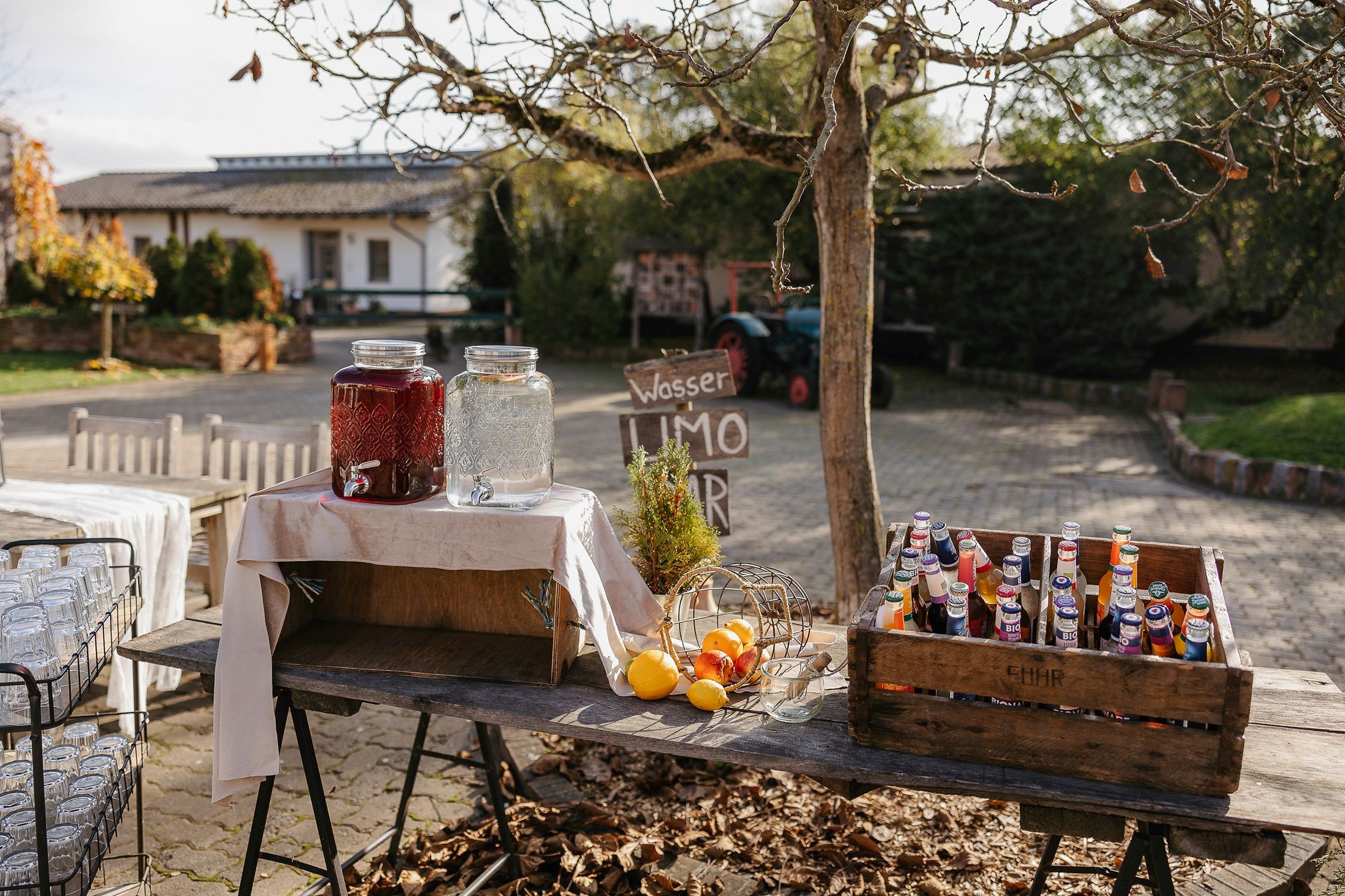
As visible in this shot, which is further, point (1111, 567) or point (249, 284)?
point (249, 284)

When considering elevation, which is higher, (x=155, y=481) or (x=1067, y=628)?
(x=1067, y=628)

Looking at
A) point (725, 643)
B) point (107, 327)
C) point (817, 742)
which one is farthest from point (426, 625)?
point (107, 327)

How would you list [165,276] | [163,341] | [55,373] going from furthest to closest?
[165,276] → [163,341] → [55,373]

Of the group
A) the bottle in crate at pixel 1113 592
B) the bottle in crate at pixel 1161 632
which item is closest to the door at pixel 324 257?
the bottle in crate at pixel 1113 592

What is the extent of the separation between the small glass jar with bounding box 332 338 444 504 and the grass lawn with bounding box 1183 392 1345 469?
31.4 ft

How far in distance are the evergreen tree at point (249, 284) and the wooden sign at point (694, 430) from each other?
15.7 meters

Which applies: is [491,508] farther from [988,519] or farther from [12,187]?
[12,187]

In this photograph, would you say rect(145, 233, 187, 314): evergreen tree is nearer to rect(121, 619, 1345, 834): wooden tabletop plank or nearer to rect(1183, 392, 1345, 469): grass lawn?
rect(1183, 392, 1345, 469): grass lawn

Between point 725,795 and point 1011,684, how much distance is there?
1.96m

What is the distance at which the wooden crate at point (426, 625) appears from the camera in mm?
2561

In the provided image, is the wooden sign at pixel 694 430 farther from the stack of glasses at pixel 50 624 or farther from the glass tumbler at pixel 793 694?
the stack of glasses at pixel 50 624

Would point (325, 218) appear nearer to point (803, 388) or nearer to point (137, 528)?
point (803, 388)

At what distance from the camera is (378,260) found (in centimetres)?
3028

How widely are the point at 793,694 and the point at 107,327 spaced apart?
17059 mm
